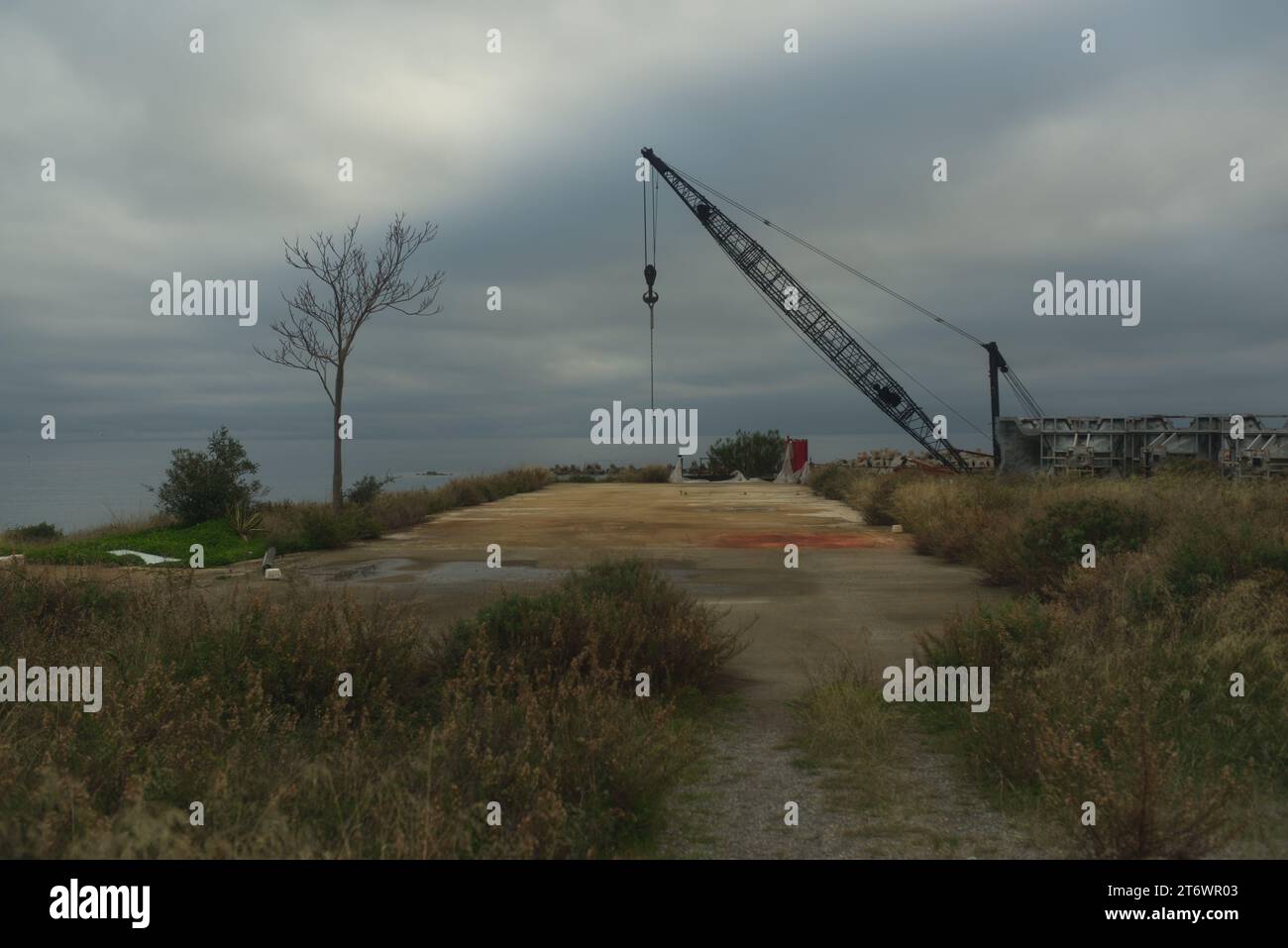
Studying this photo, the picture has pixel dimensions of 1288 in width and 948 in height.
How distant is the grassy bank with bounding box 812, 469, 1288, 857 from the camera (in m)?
4.10

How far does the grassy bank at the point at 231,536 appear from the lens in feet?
47.0

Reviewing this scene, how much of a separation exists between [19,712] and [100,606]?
3.10 meters

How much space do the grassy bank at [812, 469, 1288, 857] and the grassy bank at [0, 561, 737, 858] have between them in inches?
75.9

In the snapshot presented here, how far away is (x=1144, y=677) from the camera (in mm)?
5270

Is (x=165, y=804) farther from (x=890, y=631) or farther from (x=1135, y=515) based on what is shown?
(x=1135, y=515)

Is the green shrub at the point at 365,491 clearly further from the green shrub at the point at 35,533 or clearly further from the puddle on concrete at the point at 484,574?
the puddle on concrete at the point at 484,574

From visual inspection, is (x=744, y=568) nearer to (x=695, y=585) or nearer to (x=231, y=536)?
(x=695, y=585)

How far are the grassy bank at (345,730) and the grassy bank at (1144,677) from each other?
1.93 metres

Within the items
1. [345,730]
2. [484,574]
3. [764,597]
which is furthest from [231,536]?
[345,730]

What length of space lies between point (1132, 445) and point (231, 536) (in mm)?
23108

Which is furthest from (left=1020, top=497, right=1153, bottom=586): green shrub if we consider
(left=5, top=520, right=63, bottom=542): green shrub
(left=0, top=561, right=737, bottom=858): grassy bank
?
(left=5, top=520, right=63, bottom=542): green shrub

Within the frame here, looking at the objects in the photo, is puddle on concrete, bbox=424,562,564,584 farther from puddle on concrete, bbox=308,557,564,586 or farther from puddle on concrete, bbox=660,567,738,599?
puddle on concrete, bbox=660,567,738,599

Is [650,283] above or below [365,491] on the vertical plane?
above
